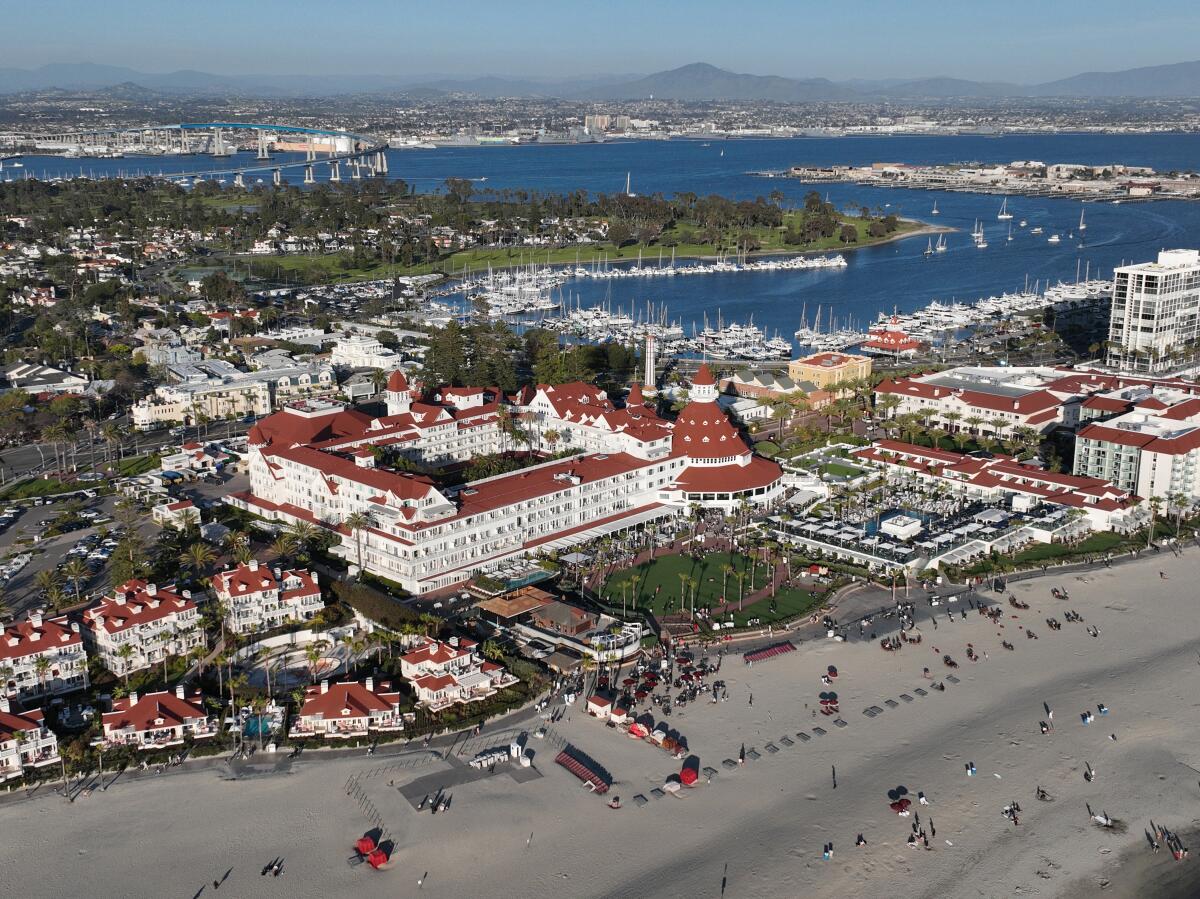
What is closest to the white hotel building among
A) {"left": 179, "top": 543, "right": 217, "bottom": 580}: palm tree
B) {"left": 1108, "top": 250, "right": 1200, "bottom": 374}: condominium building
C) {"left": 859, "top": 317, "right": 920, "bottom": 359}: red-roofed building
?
{"left": 179, "top": 543, "right": 217, "bottom": 580}: palm tree

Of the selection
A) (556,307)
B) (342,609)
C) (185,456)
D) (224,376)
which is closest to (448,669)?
(342,609)

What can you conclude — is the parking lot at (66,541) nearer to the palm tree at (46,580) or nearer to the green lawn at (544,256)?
the palm tree at (46,580)

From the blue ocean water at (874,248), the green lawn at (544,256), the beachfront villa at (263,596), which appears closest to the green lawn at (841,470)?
the beachfront villa at (263,596)

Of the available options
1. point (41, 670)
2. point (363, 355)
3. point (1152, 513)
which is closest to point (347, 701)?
point (41, 670)

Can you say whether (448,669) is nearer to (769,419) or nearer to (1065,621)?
(1065,621)

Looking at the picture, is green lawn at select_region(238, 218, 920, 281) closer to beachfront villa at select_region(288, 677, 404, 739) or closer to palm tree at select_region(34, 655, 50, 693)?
palm tree at select_region(34, 655, 50, 693)

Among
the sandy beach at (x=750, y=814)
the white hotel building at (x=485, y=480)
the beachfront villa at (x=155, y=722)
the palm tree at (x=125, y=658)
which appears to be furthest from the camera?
the white hotel building at (x=485, y=480)
